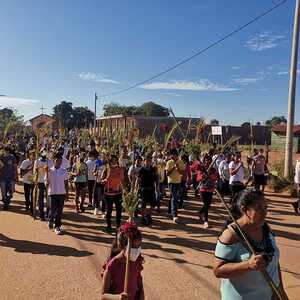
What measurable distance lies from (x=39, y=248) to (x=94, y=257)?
1184mm

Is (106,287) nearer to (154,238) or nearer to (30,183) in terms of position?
(154,238)

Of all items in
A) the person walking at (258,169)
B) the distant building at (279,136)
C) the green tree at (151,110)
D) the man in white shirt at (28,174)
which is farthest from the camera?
the green tree at (151,110)

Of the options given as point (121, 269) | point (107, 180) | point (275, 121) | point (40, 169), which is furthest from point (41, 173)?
point (275, 121)

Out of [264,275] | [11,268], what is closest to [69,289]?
[11,268]

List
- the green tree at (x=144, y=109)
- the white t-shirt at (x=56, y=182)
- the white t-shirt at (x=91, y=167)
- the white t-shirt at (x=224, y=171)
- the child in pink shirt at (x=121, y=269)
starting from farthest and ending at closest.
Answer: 1. the green tree at (x=144, y=109)
2. the white t-shirt at (x=224, y=171)
3. the white t-shirt at (x=91, y=167)
4. the white t-shirt at (x=56, y=182)
5. the child in pink shirt at (x=121, y=269)

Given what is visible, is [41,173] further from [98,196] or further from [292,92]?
[292,92]

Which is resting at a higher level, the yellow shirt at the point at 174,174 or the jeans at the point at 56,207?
the yellow shirt at the point at 174,174

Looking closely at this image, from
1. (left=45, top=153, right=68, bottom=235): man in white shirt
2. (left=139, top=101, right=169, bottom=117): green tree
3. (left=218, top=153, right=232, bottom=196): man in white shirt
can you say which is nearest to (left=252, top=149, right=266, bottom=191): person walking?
(left=218, top=153, right=232, bottom=196): man in white shirt

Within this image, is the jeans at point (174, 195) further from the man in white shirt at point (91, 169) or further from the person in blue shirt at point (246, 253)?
the person in blue shirt at point (246, 253)

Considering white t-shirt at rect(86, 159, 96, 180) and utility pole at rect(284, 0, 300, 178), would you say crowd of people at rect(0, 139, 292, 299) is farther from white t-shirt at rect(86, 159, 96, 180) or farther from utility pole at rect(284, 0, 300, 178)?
utility pole at rect(284, 0, 300, 178)

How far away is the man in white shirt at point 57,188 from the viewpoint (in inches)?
372

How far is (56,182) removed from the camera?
945cm

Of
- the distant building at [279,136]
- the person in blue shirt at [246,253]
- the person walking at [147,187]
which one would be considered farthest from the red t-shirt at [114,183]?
the distant building at [279,136]

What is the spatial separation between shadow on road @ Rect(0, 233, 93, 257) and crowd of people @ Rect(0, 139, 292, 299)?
3.27ft
